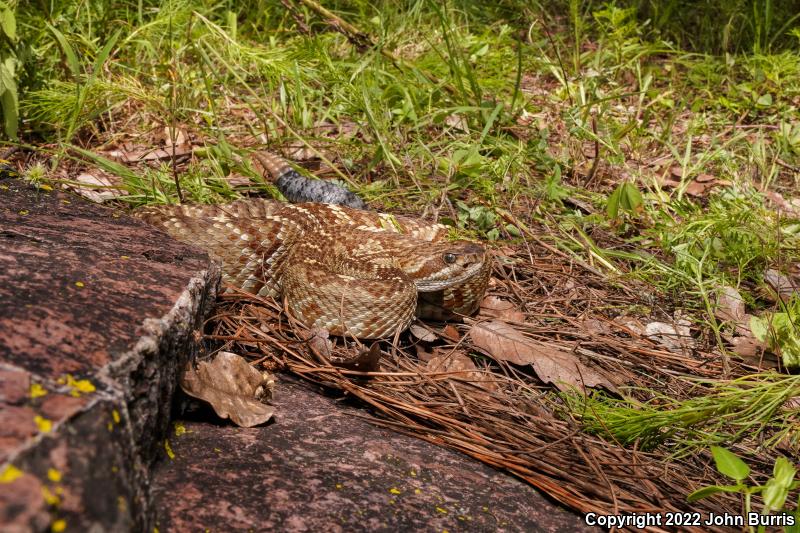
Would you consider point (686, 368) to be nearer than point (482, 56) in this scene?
Yes

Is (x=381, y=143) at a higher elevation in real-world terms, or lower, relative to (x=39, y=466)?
lower

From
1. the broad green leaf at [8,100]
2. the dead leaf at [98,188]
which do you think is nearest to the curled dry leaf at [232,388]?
the dead leaf at [98,188]

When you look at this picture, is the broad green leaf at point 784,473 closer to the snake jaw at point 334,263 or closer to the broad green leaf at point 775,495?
the broad green leaf at point 775,495

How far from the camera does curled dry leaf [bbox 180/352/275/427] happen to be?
3.02 metres

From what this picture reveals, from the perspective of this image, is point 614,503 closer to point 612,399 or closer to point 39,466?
point 612,399

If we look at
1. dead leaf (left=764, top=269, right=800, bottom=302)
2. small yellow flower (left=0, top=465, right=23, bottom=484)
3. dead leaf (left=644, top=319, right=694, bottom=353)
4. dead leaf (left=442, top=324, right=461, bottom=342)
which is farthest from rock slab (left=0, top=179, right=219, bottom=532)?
dead leaf (left=764, top=269, right=800, bottom=302)

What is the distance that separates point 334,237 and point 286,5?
333 cm

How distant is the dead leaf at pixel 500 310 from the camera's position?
4902 millimetres

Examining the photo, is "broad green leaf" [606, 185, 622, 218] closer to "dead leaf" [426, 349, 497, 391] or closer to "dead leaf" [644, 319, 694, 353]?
"dead leaf" [644, 319, 694, 353]

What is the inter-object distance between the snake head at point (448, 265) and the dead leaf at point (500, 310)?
1.22 ft

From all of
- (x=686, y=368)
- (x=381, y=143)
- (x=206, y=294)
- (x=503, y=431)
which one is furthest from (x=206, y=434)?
(x=381, y=143)

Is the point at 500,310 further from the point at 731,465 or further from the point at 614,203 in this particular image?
the point at 731,465

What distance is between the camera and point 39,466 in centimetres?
181

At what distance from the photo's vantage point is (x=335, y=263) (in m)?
4.95
